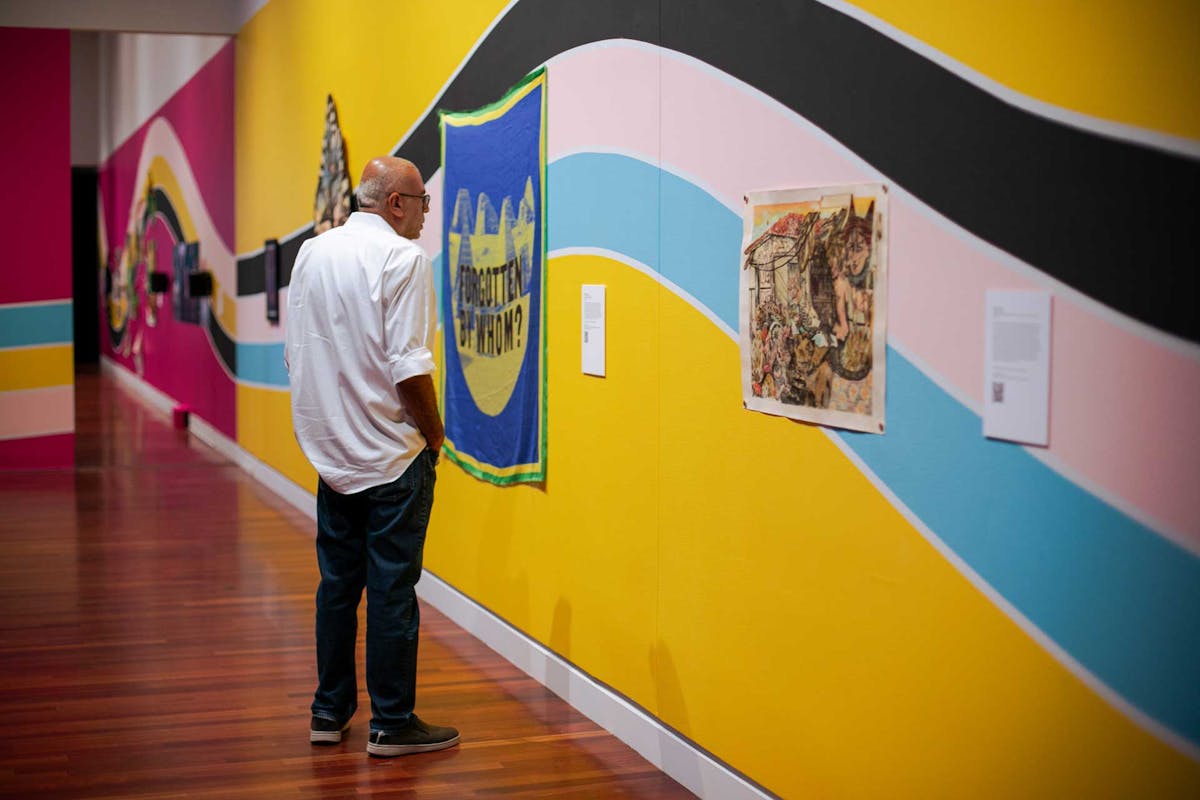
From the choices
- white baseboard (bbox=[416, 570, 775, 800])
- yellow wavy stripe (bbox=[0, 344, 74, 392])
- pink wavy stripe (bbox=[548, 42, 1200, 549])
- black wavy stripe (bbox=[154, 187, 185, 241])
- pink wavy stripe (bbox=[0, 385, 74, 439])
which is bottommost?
white baseboard (bbox=[416, 570, 775, 800])

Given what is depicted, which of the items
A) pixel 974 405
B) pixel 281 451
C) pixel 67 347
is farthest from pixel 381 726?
pixel 67 347

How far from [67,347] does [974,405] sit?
8.87m

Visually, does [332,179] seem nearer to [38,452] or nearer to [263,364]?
[263,364]

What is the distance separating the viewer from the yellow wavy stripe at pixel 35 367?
1002 cm

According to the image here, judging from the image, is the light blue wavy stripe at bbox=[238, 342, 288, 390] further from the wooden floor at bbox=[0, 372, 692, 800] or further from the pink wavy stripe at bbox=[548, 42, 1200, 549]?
the pink wavy stripe at bbox=[548, 42, 1200, 549]

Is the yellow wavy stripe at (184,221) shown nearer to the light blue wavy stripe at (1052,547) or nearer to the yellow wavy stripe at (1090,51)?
the light blue wavy stripe at (1052,547)

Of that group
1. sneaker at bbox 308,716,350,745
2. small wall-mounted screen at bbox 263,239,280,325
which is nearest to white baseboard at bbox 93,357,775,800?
sneaker at bbox 308,716,350,745

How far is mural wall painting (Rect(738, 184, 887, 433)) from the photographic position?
2.88m

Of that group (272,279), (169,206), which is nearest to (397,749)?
(272,279)

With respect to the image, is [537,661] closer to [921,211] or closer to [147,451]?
[921,211]

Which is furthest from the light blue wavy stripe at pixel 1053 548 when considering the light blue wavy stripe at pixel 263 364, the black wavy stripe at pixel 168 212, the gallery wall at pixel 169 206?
the black wavy stripe at pixel 168 212

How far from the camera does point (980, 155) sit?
2.54 metres

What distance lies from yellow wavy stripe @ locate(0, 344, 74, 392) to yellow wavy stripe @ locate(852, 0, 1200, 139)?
8585 millimetres

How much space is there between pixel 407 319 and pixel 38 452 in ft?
23.7
